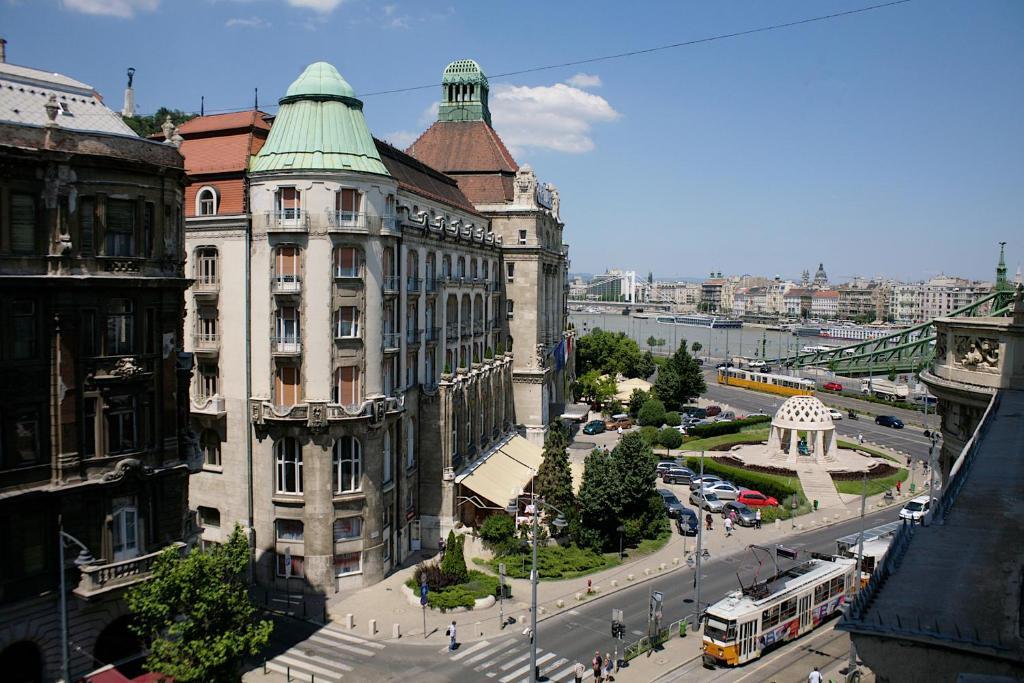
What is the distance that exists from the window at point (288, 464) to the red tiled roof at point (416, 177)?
18195mm

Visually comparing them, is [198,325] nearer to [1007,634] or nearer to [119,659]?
[119,659]

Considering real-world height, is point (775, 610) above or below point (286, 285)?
below

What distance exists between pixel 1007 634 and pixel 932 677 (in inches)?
44.8

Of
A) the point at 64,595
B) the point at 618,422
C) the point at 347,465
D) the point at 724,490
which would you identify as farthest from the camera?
the point at 618,422

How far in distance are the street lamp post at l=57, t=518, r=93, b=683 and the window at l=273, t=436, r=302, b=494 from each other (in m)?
15.3

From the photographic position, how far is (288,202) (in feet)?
144

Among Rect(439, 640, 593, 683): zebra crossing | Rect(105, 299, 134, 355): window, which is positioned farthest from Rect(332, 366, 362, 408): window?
Rect(439, 640, 593, 683): zebra crossing

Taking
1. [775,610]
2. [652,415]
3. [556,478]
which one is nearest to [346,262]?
[556,478]

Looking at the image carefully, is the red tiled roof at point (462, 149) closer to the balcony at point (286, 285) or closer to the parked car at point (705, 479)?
the parked car at point (705, 479)

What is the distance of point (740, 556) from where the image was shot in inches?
2131

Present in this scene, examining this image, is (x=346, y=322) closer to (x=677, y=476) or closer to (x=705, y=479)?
(x=677, y=476)

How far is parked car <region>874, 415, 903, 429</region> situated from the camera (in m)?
106

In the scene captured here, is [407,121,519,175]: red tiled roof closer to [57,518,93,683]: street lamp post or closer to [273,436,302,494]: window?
[273,436,302,494]: window

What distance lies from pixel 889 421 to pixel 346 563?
8719cm
